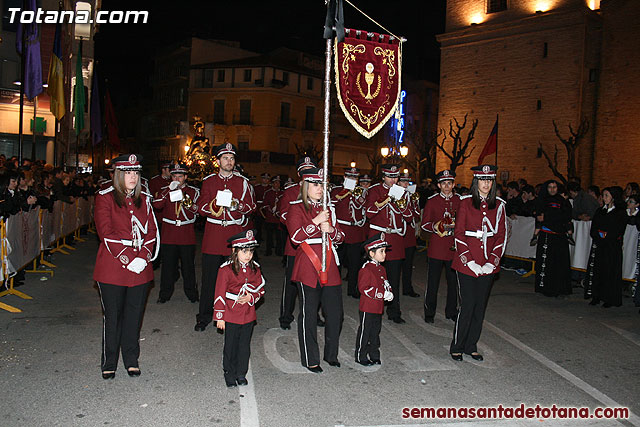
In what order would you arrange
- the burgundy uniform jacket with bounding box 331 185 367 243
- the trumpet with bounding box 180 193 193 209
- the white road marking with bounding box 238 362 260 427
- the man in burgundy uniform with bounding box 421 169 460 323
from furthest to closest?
the burgundy uniform jacket with bounding box 331 185 367 243, the trumpet with bounding box 180 193 193 209, the man in burgundy uniform with bounding box 421 169 460 323, the white road marking with bounding box 238 362 260 427

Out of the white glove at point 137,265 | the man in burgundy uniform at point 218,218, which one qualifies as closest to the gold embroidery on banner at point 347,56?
the man in burgundy uniform at point 218,218

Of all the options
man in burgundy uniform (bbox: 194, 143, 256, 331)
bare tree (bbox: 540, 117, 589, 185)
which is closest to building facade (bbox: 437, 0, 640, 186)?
bare tree (bbox: 540, 117, 589, 185)

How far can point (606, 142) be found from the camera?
33.0 meters

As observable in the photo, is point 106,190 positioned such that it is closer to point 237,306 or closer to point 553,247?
point 237,306

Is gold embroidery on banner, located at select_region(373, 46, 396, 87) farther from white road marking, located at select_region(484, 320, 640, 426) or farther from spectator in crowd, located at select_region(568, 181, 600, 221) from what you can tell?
spectator in crowd, located at select_region(568, 181, 600, 221)

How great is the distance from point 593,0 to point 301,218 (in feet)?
113

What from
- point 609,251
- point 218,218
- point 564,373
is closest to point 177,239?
point 218,218

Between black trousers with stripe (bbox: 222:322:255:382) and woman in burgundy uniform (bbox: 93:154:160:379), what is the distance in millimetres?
925

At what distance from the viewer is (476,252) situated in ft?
21.6

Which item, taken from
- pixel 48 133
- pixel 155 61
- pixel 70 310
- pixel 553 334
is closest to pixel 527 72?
pixel 48 133

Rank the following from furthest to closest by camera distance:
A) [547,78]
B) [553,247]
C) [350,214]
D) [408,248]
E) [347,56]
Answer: [547,78] < [553,247] < [350,214] < [408,248] < [347,56]

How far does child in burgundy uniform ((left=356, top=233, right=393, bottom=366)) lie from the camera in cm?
636

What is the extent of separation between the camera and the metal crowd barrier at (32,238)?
9.42 metres

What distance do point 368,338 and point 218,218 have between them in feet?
8.85
